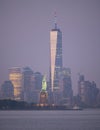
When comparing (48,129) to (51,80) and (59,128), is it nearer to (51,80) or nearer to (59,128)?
(59,128)

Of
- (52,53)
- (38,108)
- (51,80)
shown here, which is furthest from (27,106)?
(52,53)

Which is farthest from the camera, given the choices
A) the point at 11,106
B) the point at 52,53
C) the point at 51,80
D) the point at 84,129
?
the point at 52,53

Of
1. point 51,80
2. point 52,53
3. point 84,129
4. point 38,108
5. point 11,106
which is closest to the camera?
point 84,129

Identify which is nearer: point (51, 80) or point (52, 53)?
point (51, 80)

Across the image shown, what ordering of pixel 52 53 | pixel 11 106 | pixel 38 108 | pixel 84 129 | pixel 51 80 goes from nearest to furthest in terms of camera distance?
pixel 84 129 < pixel 11 106 < pixel 38 108 < pixel 51 80 < pixel 52 53

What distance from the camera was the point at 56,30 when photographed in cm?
16800

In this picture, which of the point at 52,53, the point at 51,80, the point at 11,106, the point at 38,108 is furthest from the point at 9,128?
the point at 52,53

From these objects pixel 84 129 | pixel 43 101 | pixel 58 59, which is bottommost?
pixel 84 129

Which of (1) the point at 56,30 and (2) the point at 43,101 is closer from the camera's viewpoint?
(2) the point at 43,101

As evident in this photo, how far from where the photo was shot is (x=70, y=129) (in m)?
48.4

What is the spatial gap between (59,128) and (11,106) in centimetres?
5306

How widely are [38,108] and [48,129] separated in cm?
6418

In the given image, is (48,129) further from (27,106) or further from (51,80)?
(51,80)

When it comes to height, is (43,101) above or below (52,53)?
below
